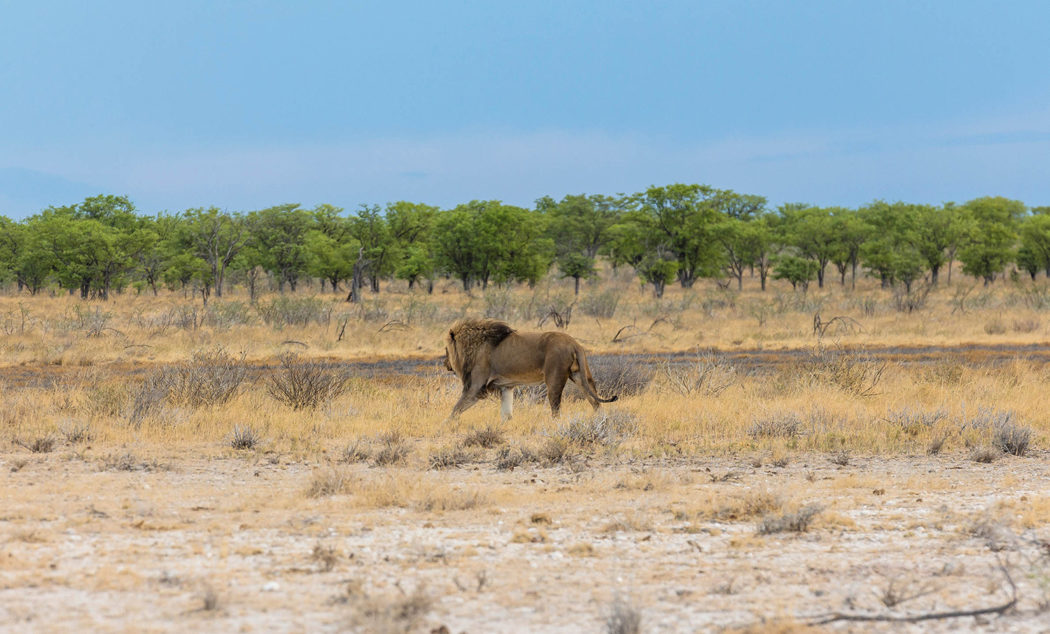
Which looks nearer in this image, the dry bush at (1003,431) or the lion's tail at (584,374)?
the dry bush at (1003,431)

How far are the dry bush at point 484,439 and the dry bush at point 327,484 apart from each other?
2.62 m

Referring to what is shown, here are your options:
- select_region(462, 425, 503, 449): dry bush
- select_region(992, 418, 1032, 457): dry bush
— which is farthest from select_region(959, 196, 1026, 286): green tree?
select_region(462, 425, 503, 449): dry bush

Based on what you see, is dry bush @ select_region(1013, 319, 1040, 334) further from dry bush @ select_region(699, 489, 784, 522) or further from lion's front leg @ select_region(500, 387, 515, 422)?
dry bush @ select_region(699, 489, 784, 522)

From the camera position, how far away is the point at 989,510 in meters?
7.31

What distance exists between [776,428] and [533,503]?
4.44 metres

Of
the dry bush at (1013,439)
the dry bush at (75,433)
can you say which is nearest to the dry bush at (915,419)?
the dry bush at (1013,439)

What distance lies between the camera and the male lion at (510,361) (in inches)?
444

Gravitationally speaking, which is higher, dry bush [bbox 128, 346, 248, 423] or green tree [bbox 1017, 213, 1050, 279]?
green tree [bbox 1017, 213, 1050, 279]

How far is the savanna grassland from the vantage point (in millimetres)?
4926

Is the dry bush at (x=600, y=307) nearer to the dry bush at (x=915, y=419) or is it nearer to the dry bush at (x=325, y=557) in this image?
the dry bush at (x=915, y=419)

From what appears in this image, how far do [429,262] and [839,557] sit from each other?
2333 inches

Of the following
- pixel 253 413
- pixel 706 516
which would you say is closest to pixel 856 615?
pixel 706 516

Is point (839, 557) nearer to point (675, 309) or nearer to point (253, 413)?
point (253, 413)

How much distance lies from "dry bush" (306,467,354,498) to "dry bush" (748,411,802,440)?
5013 mm
